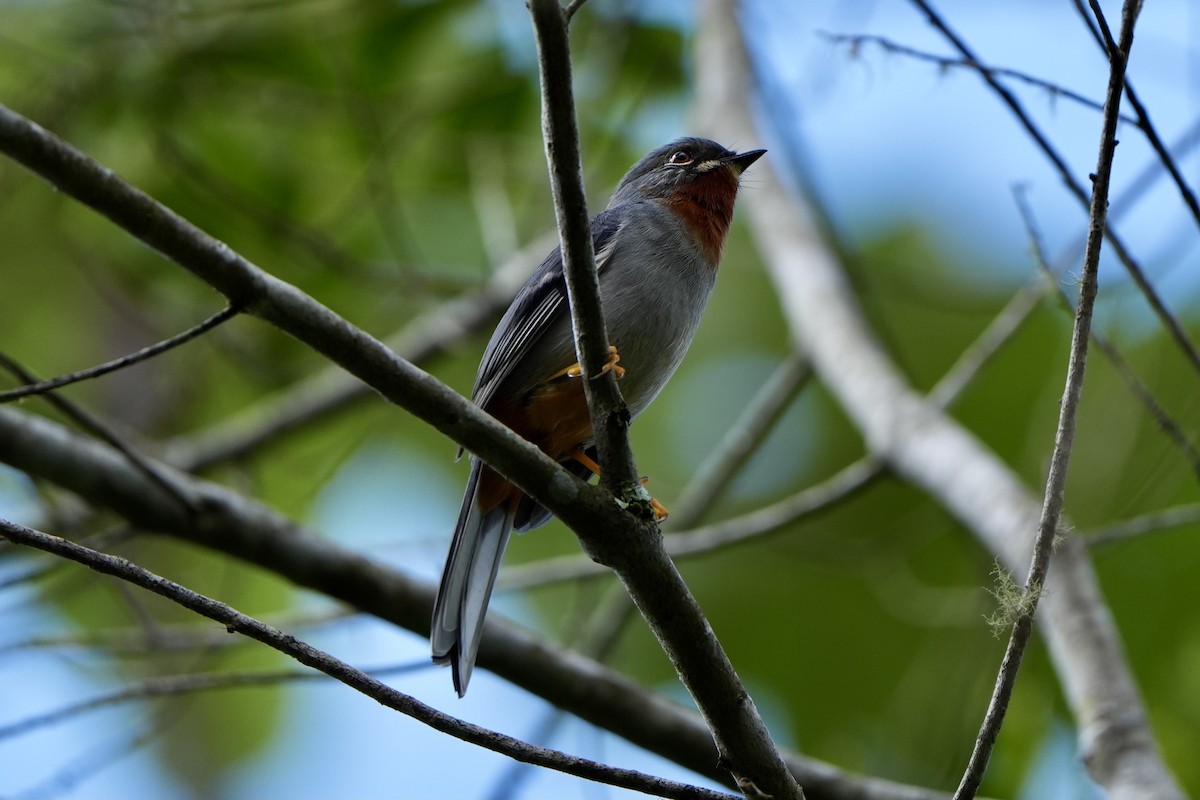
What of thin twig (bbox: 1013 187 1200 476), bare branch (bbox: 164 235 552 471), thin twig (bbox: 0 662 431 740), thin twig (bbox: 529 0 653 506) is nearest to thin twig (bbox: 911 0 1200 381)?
thin twig (bbox: 1013 187 1200 476)

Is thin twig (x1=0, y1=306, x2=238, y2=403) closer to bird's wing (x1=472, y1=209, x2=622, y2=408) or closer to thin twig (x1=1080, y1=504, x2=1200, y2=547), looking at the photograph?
bird's wing (x1=472, y1=209, x2=622, y2=408)

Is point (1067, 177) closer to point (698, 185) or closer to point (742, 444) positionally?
point (698, 185)

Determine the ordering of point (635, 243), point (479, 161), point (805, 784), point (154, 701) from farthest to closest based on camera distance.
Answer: point (479, 161)
point (154, 701)
point (635, 243)
point (805, 784)

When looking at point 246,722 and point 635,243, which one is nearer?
point 635,243

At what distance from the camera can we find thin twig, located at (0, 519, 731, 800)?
210 centimetres

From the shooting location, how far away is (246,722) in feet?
29.0

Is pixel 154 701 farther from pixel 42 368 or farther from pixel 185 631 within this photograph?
Result: pixel 42 368

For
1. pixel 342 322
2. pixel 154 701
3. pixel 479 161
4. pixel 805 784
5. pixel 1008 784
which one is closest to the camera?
pixel 342 322

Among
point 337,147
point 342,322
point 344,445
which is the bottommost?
point 342,322

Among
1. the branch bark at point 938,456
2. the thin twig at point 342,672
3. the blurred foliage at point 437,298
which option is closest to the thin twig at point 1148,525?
the branch bark at point 938,456

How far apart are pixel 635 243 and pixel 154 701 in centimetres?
285

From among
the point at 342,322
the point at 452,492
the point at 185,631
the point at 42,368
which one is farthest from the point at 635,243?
the point at 42,368

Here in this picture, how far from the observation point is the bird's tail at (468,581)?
3.38m

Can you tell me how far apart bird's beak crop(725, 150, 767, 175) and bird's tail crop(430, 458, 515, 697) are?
5.62ft
